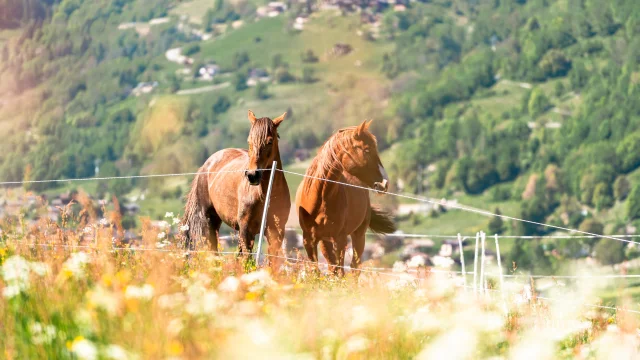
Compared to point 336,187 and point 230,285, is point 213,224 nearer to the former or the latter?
point 336,187

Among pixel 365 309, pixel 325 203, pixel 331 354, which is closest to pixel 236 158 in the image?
pixel 325 203

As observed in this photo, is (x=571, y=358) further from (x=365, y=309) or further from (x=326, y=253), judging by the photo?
(x=326, y=253)

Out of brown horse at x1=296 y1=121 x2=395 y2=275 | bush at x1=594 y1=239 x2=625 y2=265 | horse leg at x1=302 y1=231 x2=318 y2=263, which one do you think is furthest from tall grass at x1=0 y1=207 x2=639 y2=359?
bush at x1=594 y1=239 x2=625 y2=265

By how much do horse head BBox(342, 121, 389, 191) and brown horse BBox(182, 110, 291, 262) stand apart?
117cm

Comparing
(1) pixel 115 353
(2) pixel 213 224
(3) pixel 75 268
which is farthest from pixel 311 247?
(1) pixel 115 353

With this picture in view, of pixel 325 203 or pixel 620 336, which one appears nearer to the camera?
pixel 620 336

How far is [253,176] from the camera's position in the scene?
35.0ft

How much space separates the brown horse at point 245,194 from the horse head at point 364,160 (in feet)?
3.84

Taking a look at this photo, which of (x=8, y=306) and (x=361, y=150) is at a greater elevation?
(x=8, y=306)

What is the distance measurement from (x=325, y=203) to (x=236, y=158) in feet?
5.59

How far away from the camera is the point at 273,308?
5.94 m

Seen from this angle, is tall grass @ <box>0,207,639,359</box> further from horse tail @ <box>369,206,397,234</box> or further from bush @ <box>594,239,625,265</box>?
bush @ <box>594,239,625,265</box>

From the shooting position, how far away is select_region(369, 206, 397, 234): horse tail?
595 inches

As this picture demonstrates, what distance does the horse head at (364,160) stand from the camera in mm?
12430
